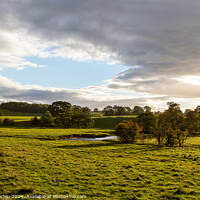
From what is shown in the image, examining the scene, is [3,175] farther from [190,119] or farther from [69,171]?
[190,119]

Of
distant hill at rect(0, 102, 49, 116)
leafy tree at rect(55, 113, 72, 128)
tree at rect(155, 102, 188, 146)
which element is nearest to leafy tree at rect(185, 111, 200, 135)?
tree at rect(155, 102, 188, 146)

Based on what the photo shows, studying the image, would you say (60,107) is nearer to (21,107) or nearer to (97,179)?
(21,107)

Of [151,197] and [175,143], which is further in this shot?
[175,143]

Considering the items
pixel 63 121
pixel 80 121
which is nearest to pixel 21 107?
pixel 63 121

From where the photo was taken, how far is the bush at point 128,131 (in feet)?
157

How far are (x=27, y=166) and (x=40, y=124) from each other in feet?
277

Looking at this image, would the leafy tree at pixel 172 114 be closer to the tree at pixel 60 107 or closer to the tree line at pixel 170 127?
the tree line at pixel 170 127

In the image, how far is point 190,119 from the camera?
163 ft

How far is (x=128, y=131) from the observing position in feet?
159

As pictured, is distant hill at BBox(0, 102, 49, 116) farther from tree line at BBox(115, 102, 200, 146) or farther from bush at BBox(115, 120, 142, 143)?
tree line at BBox(115, 102, 200, 146)

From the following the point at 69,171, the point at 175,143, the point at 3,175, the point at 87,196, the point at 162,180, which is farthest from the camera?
the point at 175,143

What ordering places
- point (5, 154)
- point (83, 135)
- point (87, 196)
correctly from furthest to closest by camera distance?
point (83, 135) < point (5, 154) < point (87, 196)

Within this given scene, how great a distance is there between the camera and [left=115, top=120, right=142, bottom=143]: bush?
157ft

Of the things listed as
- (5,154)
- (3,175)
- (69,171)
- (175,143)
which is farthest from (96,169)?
(175,143)
